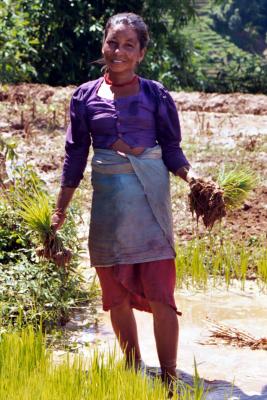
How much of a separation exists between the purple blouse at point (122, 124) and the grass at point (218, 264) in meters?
1.98

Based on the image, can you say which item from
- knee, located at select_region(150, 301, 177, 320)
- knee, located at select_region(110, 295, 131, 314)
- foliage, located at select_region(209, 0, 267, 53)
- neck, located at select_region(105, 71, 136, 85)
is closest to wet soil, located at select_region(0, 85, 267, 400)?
knee, located at select_region(150, 301, 177, 320)

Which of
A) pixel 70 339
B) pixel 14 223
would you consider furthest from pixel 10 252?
pixel 70 339

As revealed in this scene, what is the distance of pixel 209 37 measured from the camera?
1105 inches

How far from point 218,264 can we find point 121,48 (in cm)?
249

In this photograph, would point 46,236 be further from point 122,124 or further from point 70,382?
point 70,382

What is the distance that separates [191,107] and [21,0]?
370 cm

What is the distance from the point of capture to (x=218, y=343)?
5.09 meters

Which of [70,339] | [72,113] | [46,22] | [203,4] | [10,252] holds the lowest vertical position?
[70,339]

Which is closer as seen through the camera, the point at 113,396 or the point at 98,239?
the point at 113,396

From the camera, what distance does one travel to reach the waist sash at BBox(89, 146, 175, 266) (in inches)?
167

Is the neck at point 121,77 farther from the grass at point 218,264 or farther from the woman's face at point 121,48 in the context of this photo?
the grass at point 218,264

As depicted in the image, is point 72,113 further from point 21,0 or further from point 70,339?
point 21,0

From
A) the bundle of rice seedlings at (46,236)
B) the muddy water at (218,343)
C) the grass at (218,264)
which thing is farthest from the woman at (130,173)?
the grass at (218,264)

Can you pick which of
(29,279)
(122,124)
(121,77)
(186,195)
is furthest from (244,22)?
(122,124)
